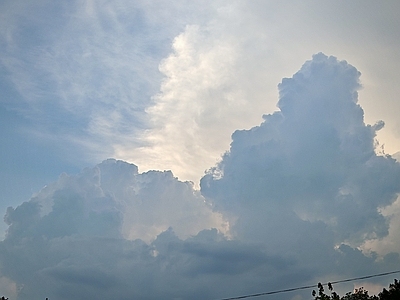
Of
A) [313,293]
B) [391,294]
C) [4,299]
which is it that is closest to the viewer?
[313,293]

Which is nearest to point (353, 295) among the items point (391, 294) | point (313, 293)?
point (391, 294)

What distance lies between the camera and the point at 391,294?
93438mm

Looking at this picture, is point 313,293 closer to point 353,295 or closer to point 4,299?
point 353,295

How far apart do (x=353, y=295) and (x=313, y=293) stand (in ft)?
176

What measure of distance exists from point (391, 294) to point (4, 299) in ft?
308

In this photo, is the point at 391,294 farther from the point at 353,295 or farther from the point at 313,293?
the point at 313,293

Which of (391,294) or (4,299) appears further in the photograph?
(4,299)

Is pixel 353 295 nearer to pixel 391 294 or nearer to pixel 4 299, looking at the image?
pixel 391 294

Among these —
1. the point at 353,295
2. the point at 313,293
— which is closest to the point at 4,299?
the point at 313,293

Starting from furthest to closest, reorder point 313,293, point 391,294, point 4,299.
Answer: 1. point 4,299
2. point 391,294
3. point 313,293

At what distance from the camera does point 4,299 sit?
111188mm

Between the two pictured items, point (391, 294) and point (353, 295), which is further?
point (353, 295)

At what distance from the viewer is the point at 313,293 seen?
65375 millimetres

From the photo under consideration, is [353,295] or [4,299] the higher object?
[4,299]
